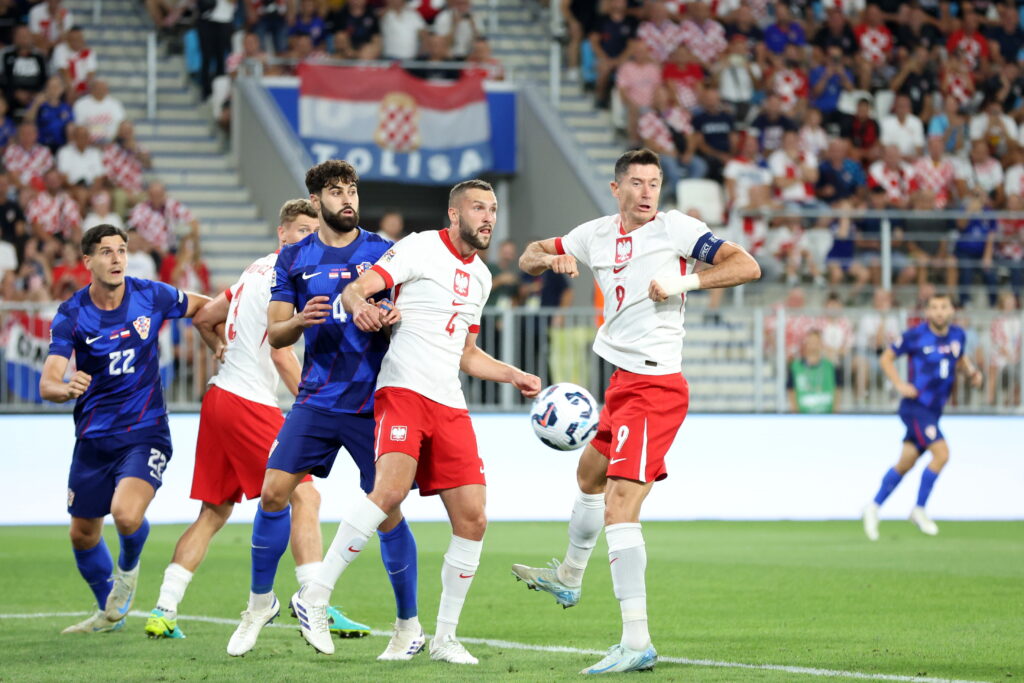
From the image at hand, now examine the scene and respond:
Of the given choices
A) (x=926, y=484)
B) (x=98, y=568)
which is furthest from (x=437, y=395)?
(x=926, y=484)

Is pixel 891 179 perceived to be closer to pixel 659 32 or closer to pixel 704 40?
pixel 704 40

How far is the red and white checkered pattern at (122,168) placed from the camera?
19531 millimetres

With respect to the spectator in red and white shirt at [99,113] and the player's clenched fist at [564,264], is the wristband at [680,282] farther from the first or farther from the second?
the spectator in red and white shirt at [99,113]

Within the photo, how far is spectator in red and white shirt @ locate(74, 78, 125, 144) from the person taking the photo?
64.8ft

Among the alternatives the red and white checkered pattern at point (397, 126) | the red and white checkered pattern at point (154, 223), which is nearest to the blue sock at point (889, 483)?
the red and white checkered pattern at point (154, 223)

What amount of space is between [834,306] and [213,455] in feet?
38.8

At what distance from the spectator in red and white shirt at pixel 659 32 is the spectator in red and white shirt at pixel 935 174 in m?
3.93

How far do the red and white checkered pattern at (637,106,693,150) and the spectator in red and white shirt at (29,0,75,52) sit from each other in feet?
26.0

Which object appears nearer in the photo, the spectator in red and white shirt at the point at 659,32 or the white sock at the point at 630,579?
the white sock at the point at 630,579

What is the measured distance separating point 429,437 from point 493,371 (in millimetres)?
500

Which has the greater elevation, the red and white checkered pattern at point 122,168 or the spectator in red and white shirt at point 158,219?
the red and white checkered pattern at point 122,168

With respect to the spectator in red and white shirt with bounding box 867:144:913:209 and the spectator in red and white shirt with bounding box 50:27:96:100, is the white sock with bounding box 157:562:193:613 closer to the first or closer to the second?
the spectator in red and white shirt with bounding box 50:27:96:100

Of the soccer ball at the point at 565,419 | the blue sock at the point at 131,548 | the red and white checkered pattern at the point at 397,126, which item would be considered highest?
the red and white checkered pattern at the point at 397,126

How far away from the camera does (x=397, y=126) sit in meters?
21.6
